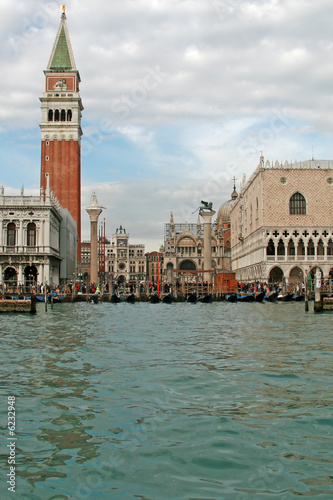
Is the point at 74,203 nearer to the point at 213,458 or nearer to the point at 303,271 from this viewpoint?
the point at 303,271

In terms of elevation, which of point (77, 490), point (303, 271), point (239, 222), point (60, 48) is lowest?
point (77, 490)

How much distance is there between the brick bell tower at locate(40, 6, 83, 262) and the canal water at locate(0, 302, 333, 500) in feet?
175

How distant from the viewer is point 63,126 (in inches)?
2557

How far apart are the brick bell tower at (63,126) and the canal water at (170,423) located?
53.2m

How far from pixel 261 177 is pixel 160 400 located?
44.5 metres

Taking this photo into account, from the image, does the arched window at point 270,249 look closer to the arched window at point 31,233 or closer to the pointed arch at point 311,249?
the pointed arch at point 311,249

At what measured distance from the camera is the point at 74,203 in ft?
211

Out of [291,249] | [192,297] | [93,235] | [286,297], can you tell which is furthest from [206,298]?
[291,249]

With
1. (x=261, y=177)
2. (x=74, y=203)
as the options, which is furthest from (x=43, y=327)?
(x=74, y=203)

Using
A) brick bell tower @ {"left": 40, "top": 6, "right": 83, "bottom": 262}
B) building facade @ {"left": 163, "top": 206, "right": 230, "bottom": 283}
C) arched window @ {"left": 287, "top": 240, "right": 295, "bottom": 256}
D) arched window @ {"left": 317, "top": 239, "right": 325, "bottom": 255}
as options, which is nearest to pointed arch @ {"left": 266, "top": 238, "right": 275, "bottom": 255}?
arched window @ {"left": 287, "top": 240, "right": 295, "bottom": 256}

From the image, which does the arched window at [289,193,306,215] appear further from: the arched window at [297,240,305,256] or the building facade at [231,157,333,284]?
the arched window at [297,240,305,256]

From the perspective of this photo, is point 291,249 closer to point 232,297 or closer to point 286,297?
point 286,297

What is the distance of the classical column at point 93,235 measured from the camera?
4756 centimetres

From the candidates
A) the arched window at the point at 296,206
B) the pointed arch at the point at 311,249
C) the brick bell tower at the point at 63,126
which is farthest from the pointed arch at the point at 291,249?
the brick bell tower at the point at 63,126
